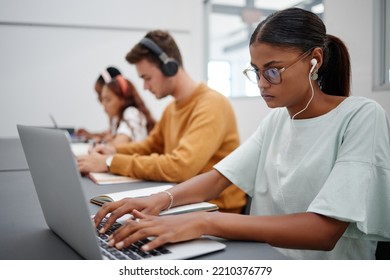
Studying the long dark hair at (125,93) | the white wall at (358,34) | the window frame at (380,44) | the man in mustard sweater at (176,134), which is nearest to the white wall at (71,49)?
the long dark hair at (125,93)

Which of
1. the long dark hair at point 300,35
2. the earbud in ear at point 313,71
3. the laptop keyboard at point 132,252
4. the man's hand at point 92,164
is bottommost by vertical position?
the man's hand at point 92,164

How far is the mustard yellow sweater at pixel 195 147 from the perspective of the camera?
3.75 ft

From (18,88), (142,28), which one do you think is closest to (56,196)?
(18,88)

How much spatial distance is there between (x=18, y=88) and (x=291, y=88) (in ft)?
7.79

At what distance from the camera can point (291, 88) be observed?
31.1 inches

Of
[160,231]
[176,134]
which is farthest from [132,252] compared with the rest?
[176,134]

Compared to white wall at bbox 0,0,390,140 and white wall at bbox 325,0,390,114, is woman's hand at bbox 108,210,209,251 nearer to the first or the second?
white wall at bbox 325,0,390,114

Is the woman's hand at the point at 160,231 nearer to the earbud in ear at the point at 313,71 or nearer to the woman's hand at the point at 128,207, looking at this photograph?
the woman's hand at the point at 128,207

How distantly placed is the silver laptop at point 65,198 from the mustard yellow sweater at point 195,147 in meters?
0.51

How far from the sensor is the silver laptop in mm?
473

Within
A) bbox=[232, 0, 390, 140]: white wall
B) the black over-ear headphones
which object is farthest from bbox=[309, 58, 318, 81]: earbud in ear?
the black over-ear headphones

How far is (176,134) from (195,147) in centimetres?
27

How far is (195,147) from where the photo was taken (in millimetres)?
1171
